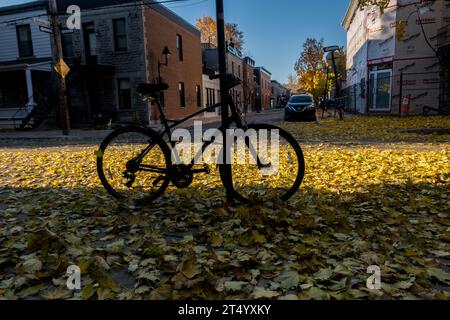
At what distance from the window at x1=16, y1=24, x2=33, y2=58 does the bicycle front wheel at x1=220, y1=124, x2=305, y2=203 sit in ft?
78.4

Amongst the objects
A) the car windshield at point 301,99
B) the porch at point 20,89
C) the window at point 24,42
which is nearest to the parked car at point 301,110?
the car windshield at point 301,99

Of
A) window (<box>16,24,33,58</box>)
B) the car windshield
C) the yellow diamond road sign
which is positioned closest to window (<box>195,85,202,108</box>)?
the car windshield

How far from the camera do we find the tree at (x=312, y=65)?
161 feet

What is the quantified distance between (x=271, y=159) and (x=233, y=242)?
1293mm

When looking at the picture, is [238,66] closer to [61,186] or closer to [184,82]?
[184,82]

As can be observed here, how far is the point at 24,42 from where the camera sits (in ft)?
74.0

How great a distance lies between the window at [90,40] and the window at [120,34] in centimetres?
146

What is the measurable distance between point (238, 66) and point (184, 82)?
79.3 feet

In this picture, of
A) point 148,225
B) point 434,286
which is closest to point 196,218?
point 148,225

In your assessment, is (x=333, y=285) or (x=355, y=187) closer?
(x=333, y=285)

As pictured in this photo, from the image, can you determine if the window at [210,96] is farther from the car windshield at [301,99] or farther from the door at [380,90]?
the door at [380,90]

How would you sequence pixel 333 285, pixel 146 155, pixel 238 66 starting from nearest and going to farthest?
pixel 333 285
pixel 146 155
pixel 238 66

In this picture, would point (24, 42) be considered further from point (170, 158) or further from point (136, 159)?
point (170, 158)

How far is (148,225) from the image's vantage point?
11.4 ft
